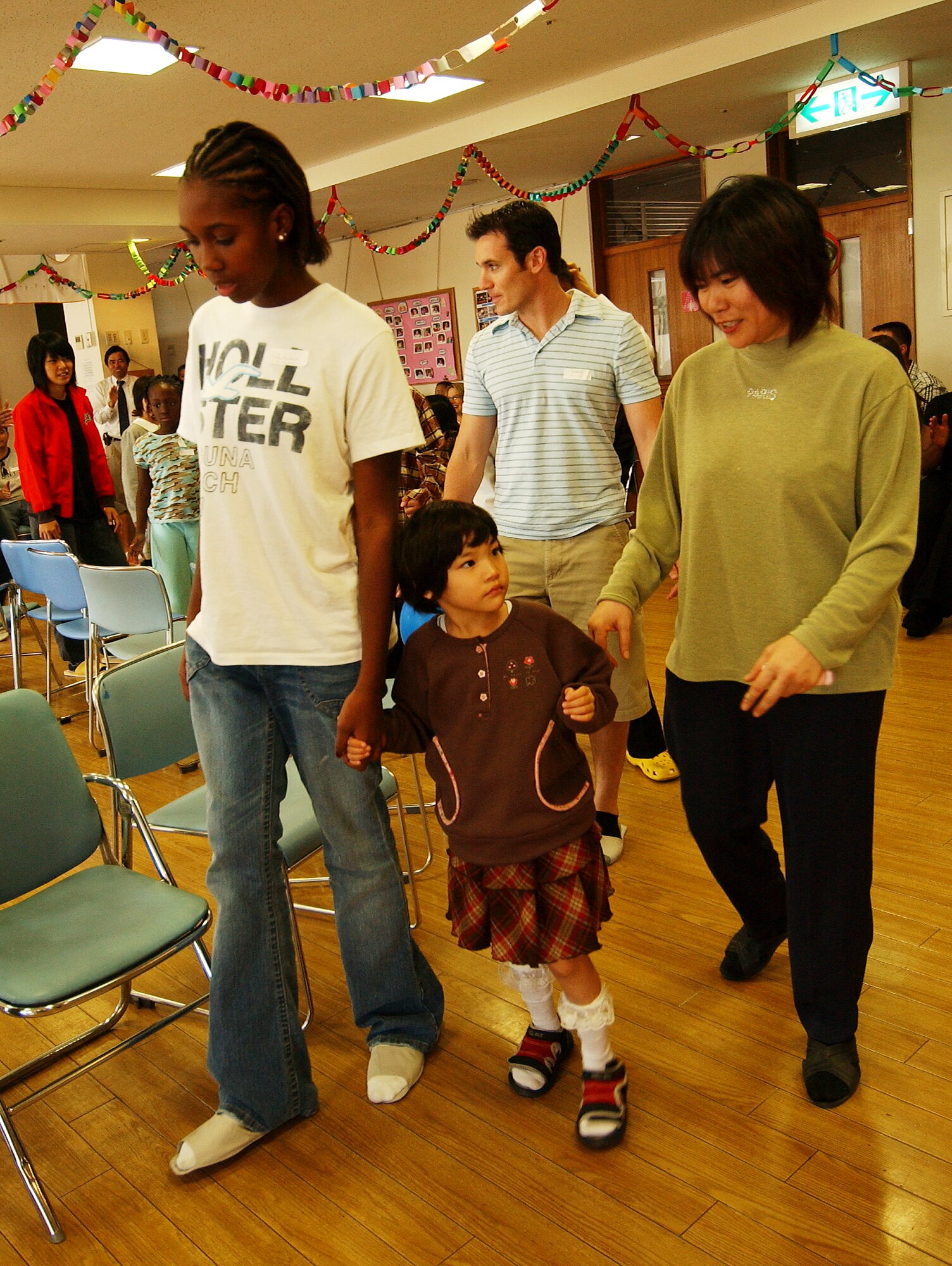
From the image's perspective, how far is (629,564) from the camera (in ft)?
6.45

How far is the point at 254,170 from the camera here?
5.26 ft

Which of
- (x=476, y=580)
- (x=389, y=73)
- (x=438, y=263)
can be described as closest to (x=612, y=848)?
(x=476, y=580)

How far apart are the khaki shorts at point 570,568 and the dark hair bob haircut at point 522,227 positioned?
2.30 ft

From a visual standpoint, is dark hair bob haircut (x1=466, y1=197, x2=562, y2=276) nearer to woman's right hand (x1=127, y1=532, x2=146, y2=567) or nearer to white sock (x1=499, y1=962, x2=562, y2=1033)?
white sock (x1=499, y1=962, x2=562, y2=1033)

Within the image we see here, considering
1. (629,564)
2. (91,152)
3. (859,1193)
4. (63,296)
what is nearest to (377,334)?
(629,564)

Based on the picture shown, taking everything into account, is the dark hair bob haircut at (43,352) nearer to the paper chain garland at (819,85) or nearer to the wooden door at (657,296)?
the paper chain garland at (819,85)

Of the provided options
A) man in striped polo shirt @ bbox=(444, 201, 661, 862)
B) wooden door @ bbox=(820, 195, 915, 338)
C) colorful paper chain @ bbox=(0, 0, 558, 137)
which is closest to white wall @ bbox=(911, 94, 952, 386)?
wooden door @ bbox=(820, 195, 915, 338)

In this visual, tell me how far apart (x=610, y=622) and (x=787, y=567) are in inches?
12.2

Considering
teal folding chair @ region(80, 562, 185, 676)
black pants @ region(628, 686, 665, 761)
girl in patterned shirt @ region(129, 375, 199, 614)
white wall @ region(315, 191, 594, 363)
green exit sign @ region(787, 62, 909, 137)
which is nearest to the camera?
black pants @ region(628, 686, 665, 761)

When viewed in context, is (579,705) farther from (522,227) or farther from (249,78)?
(249,78)

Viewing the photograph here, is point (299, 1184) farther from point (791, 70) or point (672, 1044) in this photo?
point (791, 70)

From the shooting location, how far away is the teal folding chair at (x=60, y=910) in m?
1.84

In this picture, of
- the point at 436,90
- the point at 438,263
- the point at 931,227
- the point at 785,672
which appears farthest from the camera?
the point at 438,263

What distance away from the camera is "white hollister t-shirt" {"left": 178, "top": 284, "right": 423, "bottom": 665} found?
168 centimetres
